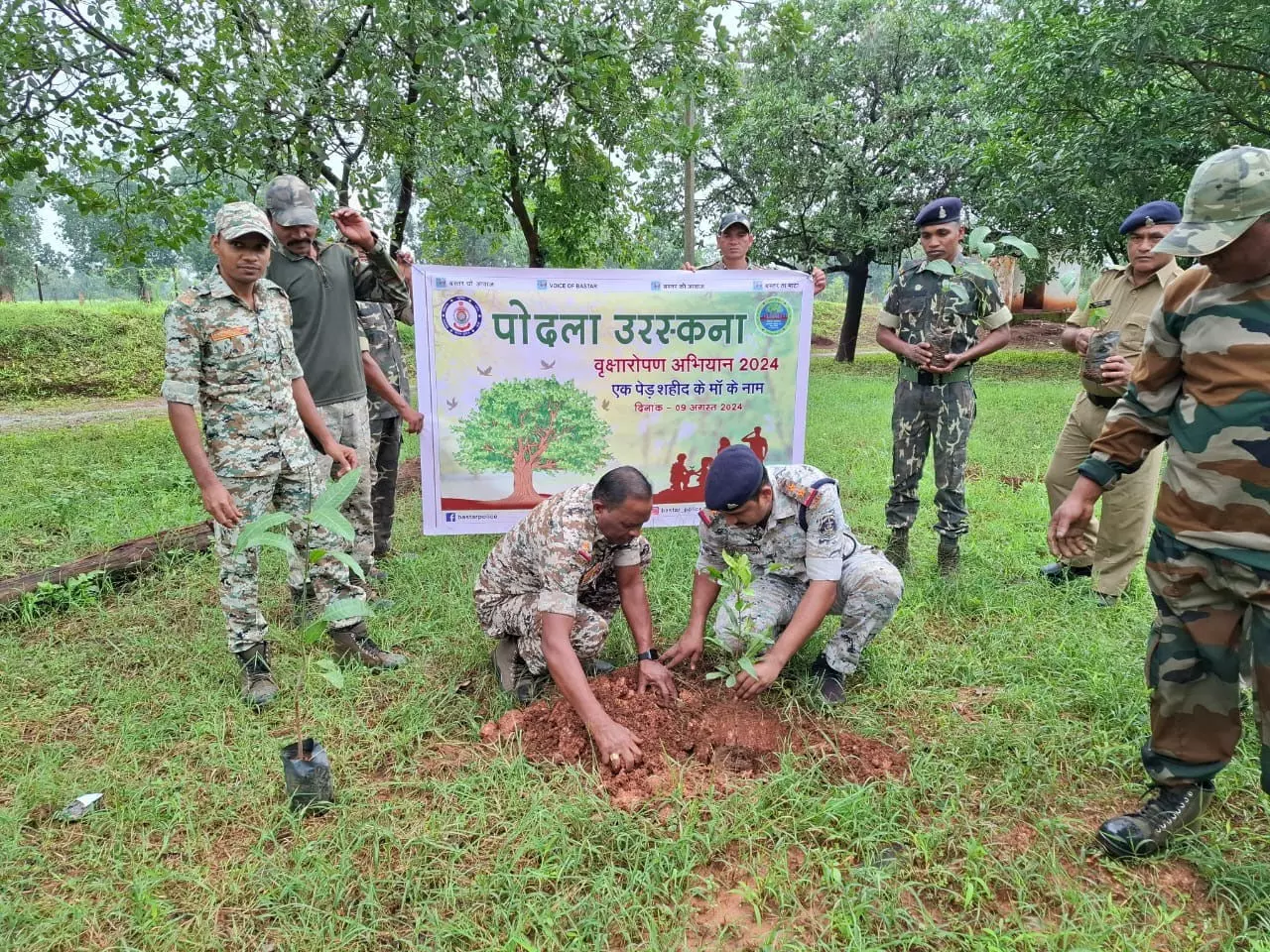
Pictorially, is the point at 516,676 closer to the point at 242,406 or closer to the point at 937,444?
the point at 242,406

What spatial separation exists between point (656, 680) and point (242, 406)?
1.94 m

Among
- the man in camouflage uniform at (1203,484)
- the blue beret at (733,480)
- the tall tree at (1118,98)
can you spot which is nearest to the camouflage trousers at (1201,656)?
the man in camouflage uniform at (1203,484)

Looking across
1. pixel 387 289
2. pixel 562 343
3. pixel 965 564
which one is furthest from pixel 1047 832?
pixel 387 289

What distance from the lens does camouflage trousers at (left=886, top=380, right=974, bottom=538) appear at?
158 inches

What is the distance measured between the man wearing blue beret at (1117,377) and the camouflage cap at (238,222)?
375 cm

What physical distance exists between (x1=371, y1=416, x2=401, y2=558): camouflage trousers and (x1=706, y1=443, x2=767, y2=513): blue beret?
2525 mm

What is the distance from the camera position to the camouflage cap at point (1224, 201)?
5.54ft

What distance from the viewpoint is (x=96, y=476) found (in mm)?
6520

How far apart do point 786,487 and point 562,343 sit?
2.04 meters

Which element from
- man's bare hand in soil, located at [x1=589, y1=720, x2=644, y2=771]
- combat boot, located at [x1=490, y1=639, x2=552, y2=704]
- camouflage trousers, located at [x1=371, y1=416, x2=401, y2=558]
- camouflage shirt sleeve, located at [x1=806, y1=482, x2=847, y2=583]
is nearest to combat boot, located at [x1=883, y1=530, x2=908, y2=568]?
camouflage shirt sleeve, located at [x1=806, y1=482, x2=847, y2=583]

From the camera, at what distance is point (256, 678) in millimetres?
2996

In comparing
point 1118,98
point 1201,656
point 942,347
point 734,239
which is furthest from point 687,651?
point 1118,98

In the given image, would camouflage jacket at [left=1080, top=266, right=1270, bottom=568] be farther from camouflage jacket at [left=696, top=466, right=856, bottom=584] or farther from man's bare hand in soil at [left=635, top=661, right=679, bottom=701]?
man's bare hand in soil at [left=635, top=661, right=679, bottom=701]

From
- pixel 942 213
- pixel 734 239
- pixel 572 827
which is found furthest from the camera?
pixel 734 239
